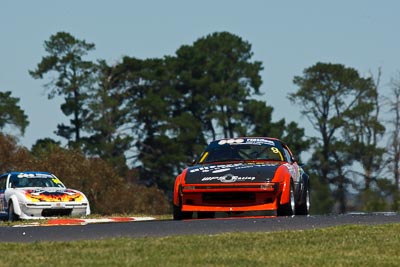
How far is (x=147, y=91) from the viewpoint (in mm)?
87688

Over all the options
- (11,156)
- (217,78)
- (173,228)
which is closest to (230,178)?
(173,228)

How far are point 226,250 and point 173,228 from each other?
11.9 feet

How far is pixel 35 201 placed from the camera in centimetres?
2619

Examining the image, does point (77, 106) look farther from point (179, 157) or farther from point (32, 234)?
point (32, 234)

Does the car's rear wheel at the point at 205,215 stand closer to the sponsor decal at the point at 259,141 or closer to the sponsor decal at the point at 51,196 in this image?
the sponsor decal at the point at 259,141

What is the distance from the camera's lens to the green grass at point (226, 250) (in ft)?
39.3

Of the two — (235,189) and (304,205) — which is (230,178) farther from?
(304,205)

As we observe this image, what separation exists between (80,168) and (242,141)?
145 ft

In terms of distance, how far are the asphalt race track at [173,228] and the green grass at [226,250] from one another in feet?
3.52

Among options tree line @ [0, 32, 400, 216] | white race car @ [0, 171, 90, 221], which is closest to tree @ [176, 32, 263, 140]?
tree line @ [0, 32, 400, 216]

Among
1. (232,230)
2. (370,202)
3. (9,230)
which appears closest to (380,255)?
(232,230)

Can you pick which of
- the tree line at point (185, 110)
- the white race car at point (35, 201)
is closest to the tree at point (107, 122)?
the tree line at point (185, 110)

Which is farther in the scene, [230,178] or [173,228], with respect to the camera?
[230,178]

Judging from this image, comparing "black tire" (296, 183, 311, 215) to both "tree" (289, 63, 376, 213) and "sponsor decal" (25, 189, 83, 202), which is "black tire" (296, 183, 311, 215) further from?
"tree" (289, 63, 376, 213)
